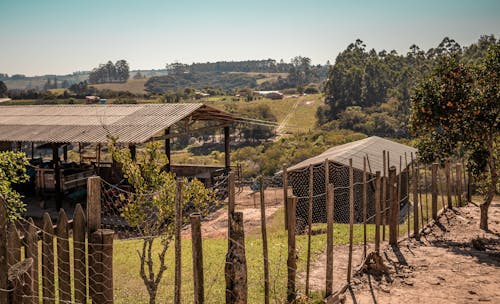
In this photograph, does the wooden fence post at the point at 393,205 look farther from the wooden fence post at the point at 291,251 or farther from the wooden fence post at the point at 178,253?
the wooden fence post at the point at 178,253

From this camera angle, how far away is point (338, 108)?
75812 millimetres

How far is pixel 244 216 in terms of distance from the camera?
18359mm

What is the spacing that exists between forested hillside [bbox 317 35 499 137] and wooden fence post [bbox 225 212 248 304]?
2150 inches

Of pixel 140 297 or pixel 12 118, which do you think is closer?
pixel 140 297

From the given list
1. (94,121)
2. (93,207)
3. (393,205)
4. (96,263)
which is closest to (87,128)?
(94,121)

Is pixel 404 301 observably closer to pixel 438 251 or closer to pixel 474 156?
pixel 438 251

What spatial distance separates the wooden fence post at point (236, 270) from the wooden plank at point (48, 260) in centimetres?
228

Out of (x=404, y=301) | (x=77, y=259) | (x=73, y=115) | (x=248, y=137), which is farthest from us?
(x=248, y=137)

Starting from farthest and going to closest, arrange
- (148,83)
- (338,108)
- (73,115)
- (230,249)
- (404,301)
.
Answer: (148,83), (338,108), (73,115), (404,301), (230,249)

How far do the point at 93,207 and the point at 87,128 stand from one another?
16.4 m

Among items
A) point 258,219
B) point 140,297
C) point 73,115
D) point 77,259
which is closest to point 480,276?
point 140,297

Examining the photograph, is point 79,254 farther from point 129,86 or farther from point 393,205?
point 129,86

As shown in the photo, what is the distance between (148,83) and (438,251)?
16155cm

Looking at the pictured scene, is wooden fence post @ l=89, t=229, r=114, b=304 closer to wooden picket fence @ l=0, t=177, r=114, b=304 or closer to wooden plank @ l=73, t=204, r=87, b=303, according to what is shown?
wooden picket fence @ l=0, t=177, r=114, b=304
